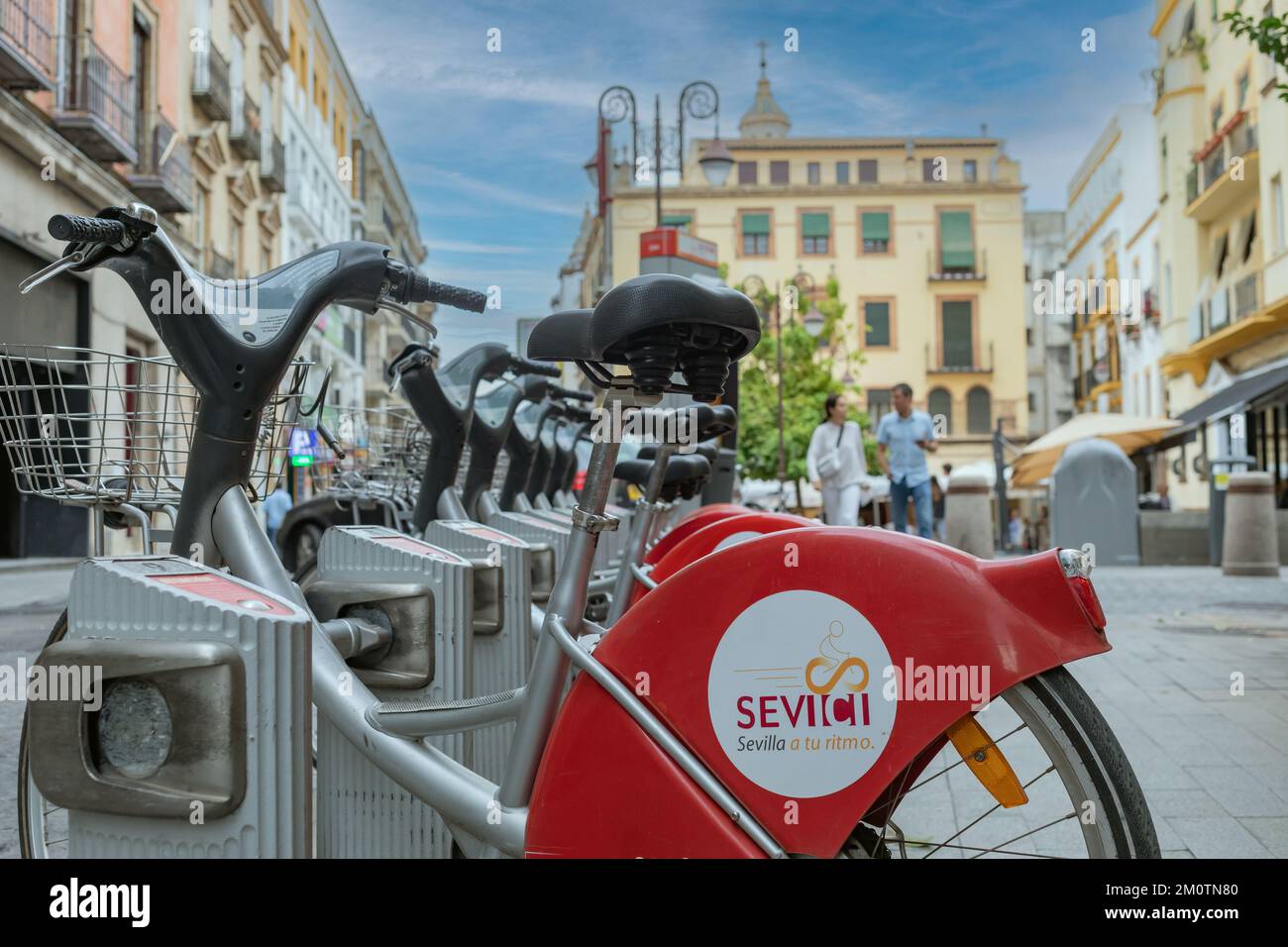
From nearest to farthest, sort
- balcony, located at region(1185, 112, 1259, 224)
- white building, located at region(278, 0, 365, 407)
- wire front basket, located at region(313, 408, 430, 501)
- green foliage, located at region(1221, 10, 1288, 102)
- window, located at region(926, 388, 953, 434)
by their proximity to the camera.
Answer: wire front basket, located at region(313, 408, 430, 501), green foliage, located at region(1221, 10, 1288, 102), balcony, located at region(1185, 112, 1259, 224), white building, located at region(278, 0, 365, 407), window, located at region(926, 388, 953, 434)

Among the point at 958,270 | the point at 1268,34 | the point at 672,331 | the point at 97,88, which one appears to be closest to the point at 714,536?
the point at 672,331

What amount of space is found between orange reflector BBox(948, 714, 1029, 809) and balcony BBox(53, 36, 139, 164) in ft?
50.7

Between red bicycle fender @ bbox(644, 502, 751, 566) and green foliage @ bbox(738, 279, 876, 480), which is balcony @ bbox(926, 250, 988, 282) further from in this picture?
red bicycle fender @ bbox(644, 502, 751, 566)

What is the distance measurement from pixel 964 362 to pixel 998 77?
46.5 metres

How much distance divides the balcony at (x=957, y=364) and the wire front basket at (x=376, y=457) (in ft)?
155

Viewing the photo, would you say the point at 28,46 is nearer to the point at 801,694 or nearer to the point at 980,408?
the point at 801,694

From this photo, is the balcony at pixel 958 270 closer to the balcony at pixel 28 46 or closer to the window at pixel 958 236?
the window at pixel 958 236

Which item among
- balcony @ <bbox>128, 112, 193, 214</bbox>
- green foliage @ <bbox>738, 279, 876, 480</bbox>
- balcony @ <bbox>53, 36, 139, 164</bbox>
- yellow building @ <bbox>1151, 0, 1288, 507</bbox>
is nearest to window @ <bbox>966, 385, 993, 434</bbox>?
green foliage @ <bbox>738, 279, 876, 480</bbox>

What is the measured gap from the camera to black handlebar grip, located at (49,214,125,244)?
1936mm

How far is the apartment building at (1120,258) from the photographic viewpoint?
34.1 meters

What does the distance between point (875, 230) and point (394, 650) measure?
163 ft

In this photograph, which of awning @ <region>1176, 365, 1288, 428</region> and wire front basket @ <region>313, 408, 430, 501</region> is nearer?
wire front basket @ <region>313, 408, 430, 501</region>

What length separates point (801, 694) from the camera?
1743 mm

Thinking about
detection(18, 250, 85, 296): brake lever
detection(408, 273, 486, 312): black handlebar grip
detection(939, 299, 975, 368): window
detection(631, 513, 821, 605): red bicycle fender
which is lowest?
detection(631, 513, 821, 605): red bicycle fender
